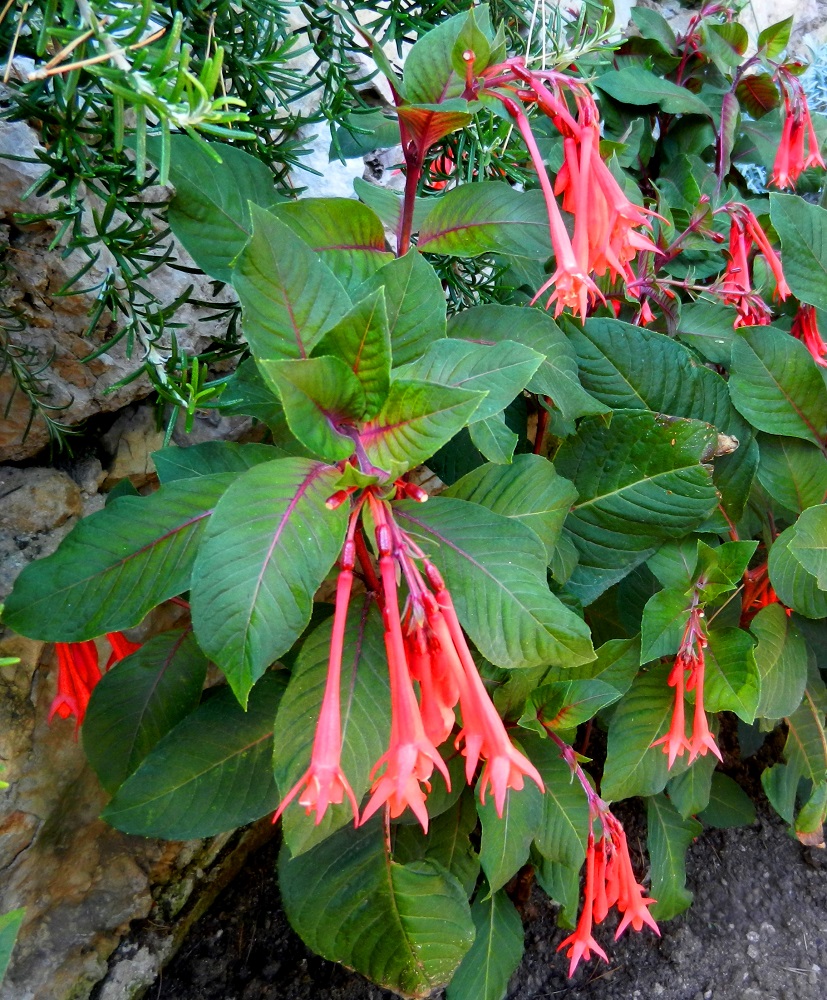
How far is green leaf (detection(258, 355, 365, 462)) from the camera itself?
0.60 metres

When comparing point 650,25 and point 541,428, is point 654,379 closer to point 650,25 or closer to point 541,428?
point 541,428

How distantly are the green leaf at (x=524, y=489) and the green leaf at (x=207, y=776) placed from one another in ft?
1.22

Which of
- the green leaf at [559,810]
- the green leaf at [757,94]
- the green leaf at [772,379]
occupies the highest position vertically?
the green leaf at [757,94]

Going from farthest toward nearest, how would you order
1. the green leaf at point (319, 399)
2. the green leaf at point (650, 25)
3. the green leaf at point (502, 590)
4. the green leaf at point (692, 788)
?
the green leaf at point (650, 25)
the green leaf at point (692, 788)
the green leaf at point (502, 590)
the green leaf at point (319, 399)

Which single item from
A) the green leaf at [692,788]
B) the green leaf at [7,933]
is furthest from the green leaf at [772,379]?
the green leaf at [7,933]

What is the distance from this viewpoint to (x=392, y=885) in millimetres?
1026

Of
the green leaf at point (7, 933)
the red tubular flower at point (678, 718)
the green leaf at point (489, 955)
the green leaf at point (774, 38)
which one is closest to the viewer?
the green leaf at point (7, 933)

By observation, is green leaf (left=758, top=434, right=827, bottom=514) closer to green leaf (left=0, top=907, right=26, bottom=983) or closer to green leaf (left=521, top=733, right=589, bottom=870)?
green leaf (left=521, top=733, right=589, bottom=870)

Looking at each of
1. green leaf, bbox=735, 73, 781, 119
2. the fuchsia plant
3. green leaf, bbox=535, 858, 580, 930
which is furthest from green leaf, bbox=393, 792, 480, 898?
green leaf, bbox=735, 73, 781, 119

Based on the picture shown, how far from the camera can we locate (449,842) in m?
1.17

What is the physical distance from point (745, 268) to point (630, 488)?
480mm

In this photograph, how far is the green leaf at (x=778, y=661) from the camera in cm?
117

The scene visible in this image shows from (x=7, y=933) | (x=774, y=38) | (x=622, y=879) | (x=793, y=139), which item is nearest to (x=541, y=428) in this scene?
(x=622, y=879)

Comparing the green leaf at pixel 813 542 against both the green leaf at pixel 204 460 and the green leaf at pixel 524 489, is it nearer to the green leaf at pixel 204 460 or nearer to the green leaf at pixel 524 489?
the green leaf at pixel 524 489
